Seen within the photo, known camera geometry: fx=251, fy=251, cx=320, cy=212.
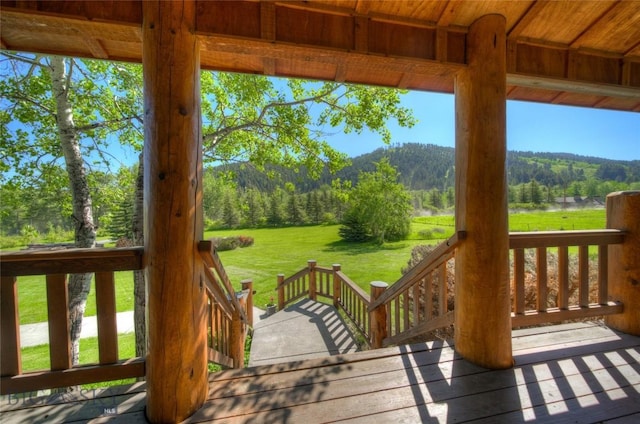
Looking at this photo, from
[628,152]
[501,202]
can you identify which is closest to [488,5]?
[501,202]

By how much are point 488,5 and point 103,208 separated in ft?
22.1

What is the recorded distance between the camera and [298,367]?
6.26 ft

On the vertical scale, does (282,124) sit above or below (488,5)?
above

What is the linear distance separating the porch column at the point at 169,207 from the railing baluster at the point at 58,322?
0.58 metres

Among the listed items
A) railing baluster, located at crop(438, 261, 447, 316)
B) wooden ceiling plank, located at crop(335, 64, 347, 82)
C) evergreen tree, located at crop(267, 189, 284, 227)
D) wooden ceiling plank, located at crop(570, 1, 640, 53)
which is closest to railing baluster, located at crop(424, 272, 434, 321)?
railing baluster, located at crop(438, 261, 447, 316)

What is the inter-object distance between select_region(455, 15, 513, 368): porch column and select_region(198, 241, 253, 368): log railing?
5.94 feet

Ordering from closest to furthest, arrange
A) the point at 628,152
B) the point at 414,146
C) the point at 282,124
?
the point at 628,152 < the point at 282,124 < the point at 414,146

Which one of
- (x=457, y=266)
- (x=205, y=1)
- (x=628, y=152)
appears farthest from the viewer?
(x=628, y=152)

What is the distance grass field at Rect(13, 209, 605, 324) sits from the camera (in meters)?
8.57

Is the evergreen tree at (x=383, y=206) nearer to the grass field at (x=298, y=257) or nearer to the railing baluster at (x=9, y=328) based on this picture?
the grass field at (x=298, y=257)

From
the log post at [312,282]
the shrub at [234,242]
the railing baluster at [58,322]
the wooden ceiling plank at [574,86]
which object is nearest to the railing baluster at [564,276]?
the wooden ceiling plank at [574,86]

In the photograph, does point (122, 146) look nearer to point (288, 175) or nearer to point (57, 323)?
point (288, 175)

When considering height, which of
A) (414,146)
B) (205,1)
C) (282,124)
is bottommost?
(205,1)

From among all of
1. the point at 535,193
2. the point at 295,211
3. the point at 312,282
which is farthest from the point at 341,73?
the point at 295,211
